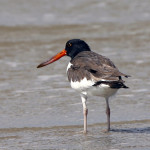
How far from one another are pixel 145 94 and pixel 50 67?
8.51 ft

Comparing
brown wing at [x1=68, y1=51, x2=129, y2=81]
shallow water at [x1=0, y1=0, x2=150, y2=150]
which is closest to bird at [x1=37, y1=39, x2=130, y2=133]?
brown wing at [x1=68, y1=51, x2=129, y2=81]

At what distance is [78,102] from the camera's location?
705 cm

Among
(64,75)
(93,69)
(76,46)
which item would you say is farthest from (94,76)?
(64,75)

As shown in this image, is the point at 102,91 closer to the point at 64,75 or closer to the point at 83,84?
the point at 83,84

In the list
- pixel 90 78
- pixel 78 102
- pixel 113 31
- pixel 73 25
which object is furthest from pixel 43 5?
pixel 90 78

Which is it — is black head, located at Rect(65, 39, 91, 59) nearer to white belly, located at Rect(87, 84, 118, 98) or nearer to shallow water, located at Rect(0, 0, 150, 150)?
shallow water, located at Rect(0, 0, 150, 150)

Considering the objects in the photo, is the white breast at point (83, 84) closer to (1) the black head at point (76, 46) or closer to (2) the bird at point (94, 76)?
(2) the bird at point (94, 76)

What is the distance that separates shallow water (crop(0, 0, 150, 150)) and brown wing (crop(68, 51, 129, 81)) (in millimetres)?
683

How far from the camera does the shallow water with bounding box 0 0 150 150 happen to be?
5621mm

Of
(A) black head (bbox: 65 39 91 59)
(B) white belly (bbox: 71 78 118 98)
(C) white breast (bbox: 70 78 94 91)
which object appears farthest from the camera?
(A) black head (bbox: 65 39 91 59)

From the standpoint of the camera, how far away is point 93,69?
18.6 feet

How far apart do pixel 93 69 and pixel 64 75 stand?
294 centimetres

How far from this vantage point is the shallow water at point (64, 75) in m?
5.62

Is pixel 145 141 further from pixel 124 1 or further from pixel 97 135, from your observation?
pixel 124 1
